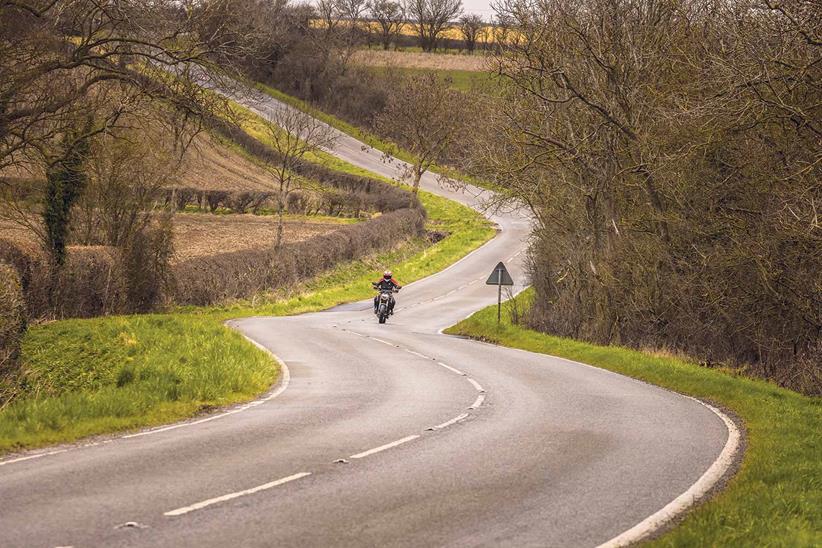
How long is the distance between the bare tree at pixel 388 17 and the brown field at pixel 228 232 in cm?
7649

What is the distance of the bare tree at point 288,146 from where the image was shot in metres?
45.3

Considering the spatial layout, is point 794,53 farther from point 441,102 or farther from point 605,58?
point 441,102

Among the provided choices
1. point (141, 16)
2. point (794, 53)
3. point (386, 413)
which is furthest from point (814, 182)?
point (141, 16)

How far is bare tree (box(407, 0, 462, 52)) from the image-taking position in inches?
5231

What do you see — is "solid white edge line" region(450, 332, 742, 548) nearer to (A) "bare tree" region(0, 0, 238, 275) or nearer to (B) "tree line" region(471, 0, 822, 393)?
(B) "tree line" region(471, 0, 822, 393)

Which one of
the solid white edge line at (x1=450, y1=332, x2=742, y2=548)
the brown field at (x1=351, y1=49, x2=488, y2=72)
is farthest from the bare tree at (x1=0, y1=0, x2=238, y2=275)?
the brown field at (x1=351, y1=49, x2=488, y2=72)

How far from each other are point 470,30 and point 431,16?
6.55 meters

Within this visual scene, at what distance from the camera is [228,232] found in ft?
173

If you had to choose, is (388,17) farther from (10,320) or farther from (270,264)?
(10,320)

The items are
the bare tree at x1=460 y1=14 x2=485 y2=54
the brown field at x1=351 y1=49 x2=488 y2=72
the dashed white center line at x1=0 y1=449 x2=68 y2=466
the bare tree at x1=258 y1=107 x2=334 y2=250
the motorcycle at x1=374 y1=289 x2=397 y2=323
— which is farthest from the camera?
the bare tree at x1=460 y1=14 x2=485 y2=54

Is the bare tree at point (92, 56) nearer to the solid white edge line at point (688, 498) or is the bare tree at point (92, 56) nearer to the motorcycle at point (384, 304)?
the solid white edge line at point (688, 498)

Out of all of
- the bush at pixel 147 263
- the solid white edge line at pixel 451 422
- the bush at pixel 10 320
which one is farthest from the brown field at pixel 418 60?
the solid white edge line at pixel 451 422

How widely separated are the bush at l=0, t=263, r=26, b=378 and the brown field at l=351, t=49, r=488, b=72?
9825 centimetres

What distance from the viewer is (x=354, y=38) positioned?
354 ft
